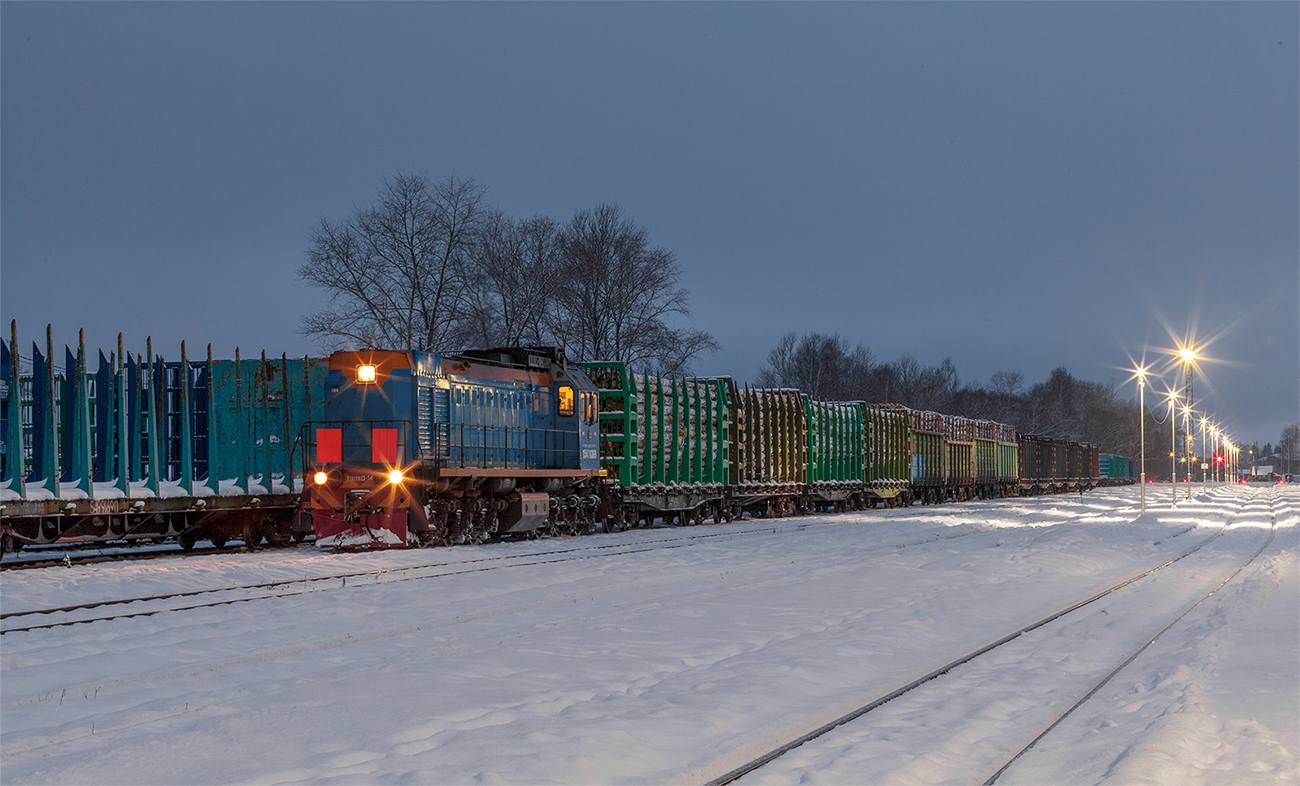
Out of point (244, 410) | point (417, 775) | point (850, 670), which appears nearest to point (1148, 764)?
point (850, 670)

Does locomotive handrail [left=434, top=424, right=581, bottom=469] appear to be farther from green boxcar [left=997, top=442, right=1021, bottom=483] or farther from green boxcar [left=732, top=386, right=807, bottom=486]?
green boxcar [left=997, top=442, right=1021, bottom=483]

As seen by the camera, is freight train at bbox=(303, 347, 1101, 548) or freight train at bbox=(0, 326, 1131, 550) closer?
freight train at bbox=(0, 326, 1131, 550)

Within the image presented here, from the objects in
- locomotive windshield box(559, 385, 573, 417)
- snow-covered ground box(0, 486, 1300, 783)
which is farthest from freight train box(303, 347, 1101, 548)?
snow-covered ground box(0, 486, 1300, 783)

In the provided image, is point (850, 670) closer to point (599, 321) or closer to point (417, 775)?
point (417, 775)

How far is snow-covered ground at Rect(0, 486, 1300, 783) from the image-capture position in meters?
5.61

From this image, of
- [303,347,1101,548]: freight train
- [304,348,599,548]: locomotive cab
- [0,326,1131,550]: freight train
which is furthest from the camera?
[303,347,1101,548]: freight train

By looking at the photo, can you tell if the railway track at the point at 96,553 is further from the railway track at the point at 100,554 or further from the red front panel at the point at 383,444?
the red front panel at the point at 383,444

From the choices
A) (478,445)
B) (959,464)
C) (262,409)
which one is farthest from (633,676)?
(959,464)

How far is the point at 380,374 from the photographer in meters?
17.9

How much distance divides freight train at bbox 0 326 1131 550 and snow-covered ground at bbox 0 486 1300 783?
1.84 meters

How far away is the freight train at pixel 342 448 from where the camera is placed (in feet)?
51.8

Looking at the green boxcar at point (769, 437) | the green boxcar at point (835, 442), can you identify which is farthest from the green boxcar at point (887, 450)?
the green boxcar at point (769, 437)

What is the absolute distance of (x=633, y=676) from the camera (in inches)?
303

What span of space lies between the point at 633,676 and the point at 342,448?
1134 cm
